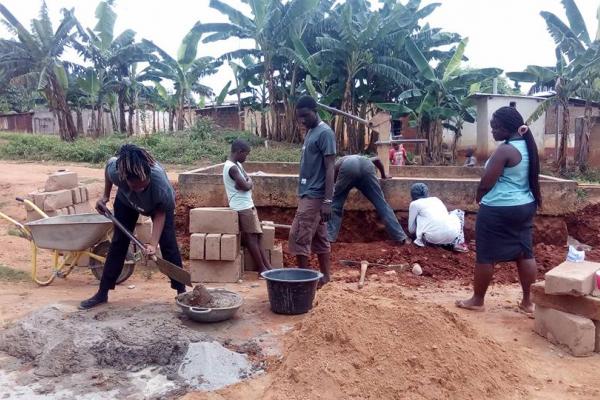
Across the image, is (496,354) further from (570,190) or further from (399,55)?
(399,55)

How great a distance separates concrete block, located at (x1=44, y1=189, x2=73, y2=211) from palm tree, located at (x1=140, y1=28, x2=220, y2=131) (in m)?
13.6

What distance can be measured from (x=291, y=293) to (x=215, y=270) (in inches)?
52.7

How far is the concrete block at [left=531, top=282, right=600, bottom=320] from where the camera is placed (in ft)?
11.9

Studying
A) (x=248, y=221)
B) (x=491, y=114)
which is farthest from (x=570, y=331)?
(x=491, y=114)

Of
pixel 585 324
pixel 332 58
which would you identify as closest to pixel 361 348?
pixel 585 324

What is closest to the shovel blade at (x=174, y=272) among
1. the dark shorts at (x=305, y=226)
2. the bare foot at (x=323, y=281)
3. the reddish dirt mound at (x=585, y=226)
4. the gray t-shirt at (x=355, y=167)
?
the dark shorts at (x=305, y=226)

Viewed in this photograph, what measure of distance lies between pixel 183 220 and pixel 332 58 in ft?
35.6

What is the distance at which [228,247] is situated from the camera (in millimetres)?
5266

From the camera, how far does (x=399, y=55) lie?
17.5m

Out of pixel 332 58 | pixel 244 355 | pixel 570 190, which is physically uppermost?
pixel 332 58

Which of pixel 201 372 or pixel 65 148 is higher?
pixel 65 148

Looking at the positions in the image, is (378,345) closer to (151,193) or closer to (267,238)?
(151,193)

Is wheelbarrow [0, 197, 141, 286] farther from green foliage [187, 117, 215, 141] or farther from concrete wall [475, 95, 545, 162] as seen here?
concrete wall [475, 95, 545, 162]

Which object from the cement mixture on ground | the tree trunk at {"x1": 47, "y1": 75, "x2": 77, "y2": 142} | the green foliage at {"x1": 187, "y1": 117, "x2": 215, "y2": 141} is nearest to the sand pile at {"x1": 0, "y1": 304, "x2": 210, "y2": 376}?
the cement mixture on ground
